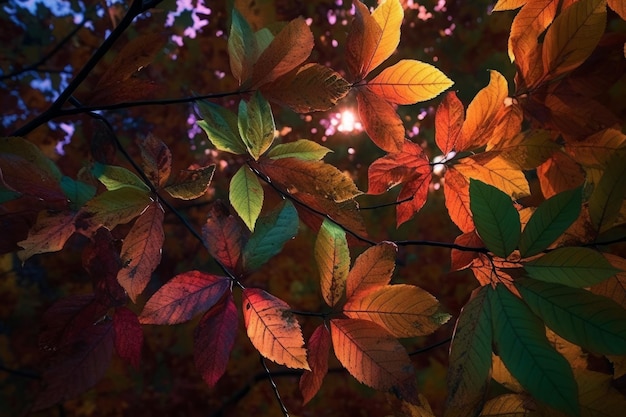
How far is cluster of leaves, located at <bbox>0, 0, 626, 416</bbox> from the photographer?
53cm

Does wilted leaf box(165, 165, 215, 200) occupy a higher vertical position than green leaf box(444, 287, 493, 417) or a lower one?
higher

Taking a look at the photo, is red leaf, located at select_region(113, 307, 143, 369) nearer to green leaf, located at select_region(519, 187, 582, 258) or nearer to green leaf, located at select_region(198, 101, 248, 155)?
green leaf, located at select_region(198, 101, 248, 155)

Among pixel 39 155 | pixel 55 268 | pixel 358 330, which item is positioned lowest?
pixel 55 268

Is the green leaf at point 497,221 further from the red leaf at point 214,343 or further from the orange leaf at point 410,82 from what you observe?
the red leaf at point 214,343

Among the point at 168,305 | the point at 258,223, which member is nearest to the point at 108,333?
the point at 168,305

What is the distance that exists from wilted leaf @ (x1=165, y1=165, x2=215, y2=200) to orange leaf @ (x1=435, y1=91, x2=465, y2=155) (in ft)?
1.22

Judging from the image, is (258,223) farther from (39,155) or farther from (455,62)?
(455,62)

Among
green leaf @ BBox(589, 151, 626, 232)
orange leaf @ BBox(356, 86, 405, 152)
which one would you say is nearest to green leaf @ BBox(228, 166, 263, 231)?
orange leaf @ BBox(356, 86, 405, 152)

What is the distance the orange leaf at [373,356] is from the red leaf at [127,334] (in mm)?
311

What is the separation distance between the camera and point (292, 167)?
0.69m

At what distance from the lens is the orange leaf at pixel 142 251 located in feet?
2.04

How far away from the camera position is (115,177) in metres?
0.65

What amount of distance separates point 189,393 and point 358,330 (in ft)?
13.5

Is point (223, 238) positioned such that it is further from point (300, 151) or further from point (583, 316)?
point (583, 316)
